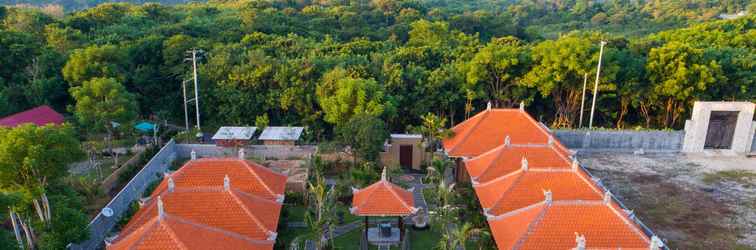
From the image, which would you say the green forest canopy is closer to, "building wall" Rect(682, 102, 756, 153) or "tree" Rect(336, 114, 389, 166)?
"tree" Rect(336, 114, 389, 166)

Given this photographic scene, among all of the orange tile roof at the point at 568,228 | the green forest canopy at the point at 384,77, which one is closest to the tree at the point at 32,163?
the green forest canopy at the point at 384,77

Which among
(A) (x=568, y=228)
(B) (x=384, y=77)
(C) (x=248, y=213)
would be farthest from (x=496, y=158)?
(B) (x=384, y=77)

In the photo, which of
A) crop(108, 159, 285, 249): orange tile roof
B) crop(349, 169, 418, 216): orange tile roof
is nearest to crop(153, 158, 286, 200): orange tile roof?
crop(108, 159, 285, 249): orange tile roof

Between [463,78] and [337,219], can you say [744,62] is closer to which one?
[463,78]

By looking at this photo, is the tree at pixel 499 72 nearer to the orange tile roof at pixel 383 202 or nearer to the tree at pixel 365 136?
the tree at pixel 365 136

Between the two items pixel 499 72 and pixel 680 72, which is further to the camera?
pixel 499 72

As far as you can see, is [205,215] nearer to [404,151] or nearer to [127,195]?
[127,195]
